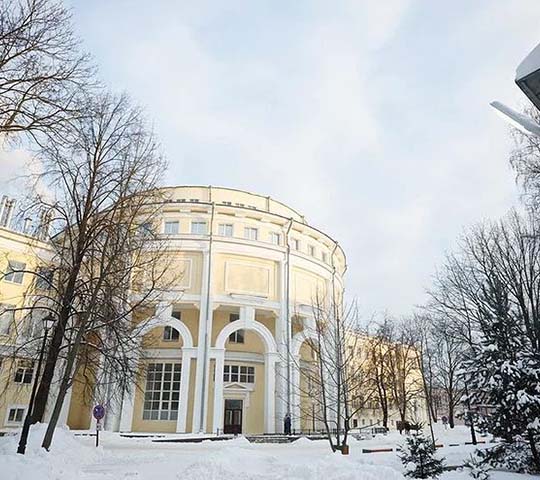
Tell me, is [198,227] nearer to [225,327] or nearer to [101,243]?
[225,327]

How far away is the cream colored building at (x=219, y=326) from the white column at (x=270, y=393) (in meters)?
0.07

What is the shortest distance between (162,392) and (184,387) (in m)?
3.30

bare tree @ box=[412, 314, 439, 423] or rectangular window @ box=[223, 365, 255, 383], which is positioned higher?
bare tree @ box=[412, 314, 439, 423]

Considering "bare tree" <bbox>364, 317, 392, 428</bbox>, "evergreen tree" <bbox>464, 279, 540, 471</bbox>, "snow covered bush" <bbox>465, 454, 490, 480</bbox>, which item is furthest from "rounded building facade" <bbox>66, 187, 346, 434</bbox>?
"evergreen tree" <bbox>464, 279, 540, 471</bbox>

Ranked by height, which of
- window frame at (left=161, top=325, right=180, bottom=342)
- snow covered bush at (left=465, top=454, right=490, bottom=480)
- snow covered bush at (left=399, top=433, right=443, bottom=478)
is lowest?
snow covered bush at (left=465, top=454, right=490, bottom=480)

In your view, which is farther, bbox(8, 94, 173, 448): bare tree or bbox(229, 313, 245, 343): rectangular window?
bbox(229, 313, 245, 343): rectangular window

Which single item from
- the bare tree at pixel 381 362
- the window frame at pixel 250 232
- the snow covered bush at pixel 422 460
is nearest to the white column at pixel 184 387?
the window frame at pixel 250 232

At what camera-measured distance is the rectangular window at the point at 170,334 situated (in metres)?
34.2

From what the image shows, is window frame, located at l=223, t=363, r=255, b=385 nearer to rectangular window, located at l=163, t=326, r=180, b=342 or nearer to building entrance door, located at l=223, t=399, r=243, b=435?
building entrance door, located at l=223, t=399, r=243, b=435

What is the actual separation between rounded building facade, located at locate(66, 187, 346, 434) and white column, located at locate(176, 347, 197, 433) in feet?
0.22

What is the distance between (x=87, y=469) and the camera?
13117 mm

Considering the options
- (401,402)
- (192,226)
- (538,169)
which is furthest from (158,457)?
(401,402)

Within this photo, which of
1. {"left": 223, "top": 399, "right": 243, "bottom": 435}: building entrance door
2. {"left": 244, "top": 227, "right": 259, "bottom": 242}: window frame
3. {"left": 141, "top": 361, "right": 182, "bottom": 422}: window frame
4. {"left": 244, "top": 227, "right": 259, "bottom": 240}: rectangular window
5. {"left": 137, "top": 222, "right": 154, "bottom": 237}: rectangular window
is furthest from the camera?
{"left": 244, "top": 227, "right": 259, "bottom": 240}: rectangular window

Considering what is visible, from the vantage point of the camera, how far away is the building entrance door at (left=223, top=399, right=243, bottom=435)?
33.7 metres
